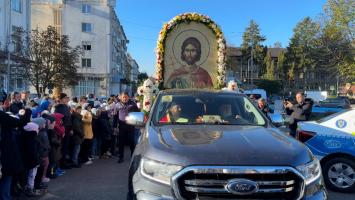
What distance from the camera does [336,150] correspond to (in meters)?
7.67

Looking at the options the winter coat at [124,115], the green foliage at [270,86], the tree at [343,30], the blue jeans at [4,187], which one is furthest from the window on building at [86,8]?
the blue jeans at [4,187]

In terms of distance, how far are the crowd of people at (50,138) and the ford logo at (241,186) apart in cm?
328

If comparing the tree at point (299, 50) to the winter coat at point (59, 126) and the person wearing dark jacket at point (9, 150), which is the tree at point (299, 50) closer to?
the winter coat at point (59, 126)

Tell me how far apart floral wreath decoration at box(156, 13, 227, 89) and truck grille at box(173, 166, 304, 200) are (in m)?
10.4

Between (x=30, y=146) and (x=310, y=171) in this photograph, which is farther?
(x=30, y=146)

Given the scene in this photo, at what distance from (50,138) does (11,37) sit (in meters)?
24.1

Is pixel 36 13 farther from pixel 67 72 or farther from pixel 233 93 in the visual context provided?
pixel 233 93

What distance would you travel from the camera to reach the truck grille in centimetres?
368

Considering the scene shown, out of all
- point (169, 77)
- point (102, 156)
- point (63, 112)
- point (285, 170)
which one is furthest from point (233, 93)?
point (169, 77)

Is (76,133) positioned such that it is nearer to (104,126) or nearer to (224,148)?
(104,126)

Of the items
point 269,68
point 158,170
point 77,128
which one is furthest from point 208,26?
point 269,68

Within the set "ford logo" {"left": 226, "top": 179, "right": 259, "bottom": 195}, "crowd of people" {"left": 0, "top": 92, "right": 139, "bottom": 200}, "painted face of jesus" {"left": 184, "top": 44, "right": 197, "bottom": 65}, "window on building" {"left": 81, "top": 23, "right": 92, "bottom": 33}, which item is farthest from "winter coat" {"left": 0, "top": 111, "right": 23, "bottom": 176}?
"window on building" {"left": 81, "top": 23, "right": 92, "bottom": 33}

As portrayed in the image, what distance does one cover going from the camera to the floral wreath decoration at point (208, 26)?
14005 millimetres

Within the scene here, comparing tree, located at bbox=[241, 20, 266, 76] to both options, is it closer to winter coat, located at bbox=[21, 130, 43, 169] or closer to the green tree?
the green tree
